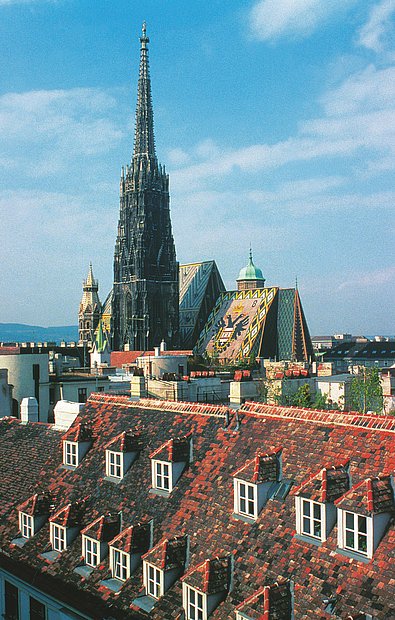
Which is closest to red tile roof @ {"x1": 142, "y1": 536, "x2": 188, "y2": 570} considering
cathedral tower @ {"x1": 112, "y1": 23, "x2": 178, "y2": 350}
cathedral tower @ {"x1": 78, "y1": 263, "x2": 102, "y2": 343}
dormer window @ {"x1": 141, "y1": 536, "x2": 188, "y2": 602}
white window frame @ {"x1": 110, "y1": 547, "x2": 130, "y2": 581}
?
dormer window @ {"x1": 141, "y1": 536, "x2": 188, "y2": 602}

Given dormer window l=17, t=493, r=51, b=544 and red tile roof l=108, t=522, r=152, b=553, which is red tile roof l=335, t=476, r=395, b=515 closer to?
red tile roof l=108, t=522, r=152, b=553

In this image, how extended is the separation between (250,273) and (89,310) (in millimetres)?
46360

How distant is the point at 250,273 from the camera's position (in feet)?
621

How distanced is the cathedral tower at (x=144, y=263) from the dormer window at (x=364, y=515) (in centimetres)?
13403

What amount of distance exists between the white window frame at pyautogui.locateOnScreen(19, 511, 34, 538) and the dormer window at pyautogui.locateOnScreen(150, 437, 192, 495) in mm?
5084

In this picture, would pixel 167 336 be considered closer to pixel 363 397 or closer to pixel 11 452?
pixel 363 397

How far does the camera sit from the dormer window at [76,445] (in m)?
25.1

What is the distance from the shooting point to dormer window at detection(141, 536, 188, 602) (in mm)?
17611

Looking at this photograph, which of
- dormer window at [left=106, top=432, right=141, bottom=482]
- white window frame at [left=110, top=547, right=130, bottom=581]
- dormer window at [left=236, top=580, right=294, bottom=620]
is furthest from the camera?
dormer window at [left=106, top=432, right=141, bottom=482]

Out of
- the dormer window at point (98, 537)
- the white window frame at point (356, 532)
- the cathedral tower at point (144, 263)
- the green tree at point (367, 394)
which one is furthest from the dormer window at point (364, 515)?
the cathedral tower at point (144, 263)

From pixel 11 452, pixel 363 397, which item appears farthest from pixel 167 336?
pixel 11 452

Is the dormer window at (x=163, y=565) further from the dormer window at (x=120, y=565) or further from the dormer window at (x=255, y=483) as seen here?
the dormer window at (x=255, y=483)

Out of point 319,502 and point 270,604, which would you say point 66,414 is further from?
point 270,604

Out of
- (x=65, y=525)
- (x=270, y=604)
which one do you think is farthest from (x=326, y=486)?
(x=65, y=525)
